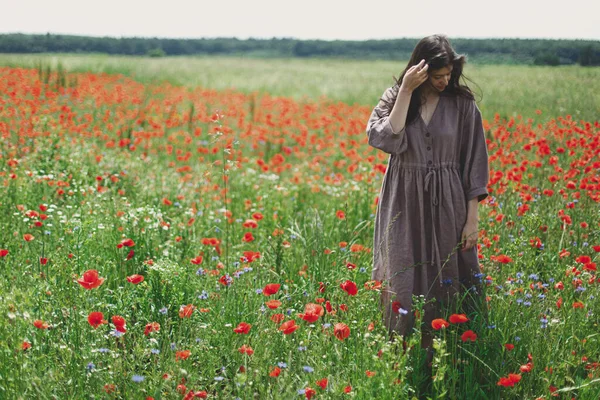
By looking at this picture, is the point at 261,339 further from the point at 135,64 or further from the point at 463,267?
the point at 135,64

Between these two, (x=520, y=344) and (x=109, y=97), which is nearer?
(x=520, y=344)

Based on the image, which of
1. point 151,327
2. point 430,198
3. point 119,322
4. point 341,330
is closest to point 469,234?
point 430,198

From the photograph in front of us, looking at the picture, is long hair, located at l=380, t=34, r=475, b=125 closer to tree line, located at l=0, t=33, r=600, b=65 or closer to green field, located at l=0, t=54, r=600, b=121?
green field, located at l=0, t=54, r=600, b=121

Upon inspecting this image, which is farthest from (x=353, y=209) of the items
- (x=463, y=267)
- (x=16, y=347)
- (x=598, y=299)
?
(x=16, y=347)

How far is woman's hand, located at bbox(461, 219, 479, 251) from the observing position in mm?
2824

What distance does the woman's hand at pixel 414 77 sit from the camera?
260cm

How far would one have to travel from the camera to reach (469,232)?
2.83m

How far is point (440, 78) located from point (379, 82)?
1185cm

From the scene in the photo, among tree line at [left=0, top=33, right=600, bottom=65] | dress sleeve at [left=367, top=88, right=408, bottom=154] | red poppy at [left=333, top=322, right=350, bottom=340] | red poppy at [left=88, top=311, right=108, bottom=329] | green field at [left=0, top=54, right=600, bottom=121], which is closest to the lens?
red poppy at [left=88, top=311, right=108, bottom=329]

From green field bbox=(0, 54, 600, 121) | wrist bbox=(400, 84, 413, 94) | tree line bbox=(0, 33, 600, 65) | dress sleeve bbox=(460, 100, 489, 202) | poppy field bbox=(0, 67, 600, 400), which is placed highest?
tree line bbox=(0, 33, 600, 65)

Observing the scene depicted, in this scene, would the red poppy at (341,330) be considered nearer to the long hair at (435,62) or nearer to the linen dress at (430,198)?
the linen dress at (430,198)

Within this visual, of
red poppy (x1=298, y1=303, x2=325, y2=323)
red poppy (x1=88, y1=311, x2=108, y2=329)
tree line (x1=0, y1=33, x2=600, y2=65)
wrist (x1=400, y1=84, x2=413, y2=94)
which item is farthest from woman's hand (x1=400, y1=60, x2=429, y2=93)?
red poppy (x1=88, y1=311, x2=108, y2=329)

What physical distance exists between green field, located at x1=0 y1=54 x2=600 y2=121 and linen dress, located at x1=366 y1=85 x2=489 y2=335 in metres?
0.29

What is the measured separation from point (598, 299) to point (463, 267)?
29.4 inches
